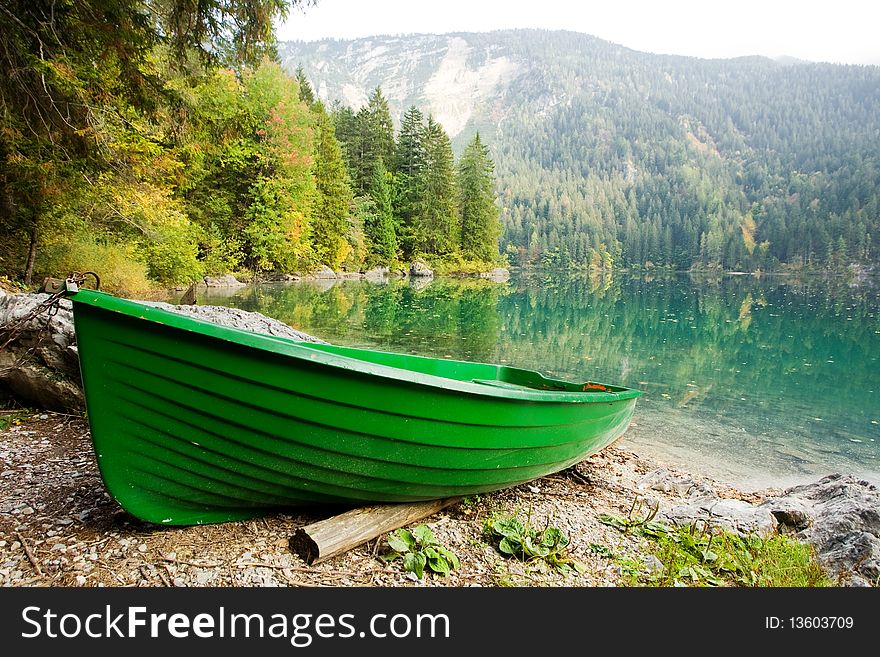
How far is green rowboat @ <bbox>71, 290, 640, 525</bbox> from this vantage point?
2508 mm

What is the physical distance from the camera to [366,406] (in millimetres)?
2738

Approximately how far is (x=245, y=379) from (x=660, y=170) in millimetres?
174668

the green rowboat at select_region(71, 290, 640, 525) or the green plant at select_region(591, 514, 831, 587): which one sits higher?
the green rowboat at select_region(71, 290, 640, 525)

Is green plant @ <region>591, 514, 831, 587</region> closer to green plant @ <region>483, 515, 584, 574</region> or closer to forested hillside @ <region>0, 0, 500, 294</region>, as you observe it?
green plant @ <region>483, 515, 584, 574</region>

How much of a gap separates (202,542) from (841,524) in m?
4.41

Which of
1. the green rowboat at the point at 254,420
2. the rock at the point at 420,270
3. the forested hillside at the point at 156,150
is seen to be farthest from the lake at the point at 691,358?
the rock at the point at 420,270

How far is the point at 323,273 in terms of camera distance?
111ft

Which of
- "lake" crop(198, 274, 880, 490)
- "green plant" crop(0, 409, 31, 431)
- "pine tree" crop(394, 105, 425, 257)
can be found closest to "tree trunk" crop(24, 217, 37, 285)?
"lake" crop(198, 274, 880, 490)

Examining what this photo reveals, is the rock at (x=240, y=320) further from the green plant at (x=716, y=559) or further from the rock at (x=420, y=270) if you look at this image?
the rock at (x=420, y=270)

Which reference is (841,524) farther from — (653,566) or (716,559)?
(653,566)

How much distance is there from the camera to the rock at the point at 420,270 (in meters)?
41.6

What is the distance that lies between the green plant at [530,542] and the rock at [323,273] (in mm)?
30943

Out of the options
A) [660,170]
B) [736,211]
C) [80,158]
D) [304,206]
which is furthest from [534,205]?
[80,158]

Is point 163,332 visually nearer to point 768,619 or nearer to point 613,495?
point 768,619
